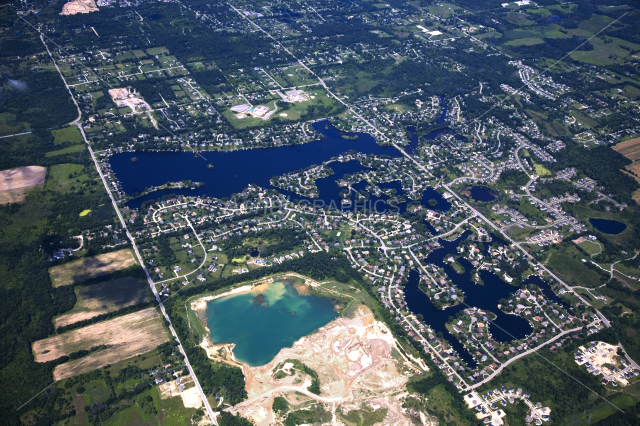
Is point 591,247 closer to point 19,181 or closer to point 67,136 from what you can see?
point 19,181

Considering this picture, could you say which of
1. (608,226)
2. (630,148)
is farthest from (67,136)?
(630,148)

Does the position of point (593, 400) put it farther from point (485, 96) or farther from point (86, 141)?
point (86, 141)

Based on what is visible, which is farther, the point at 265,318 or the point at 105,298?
the point at 105,298

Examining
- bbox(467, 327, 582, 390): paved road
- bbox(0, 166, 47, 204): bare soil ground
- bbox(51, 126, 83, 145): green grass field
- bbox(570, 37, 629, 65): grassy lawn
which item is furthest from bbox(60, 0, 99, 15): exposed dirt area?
bbox(467, 327, 582, 390): paved road

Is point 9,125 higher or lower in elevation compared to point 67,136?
lower

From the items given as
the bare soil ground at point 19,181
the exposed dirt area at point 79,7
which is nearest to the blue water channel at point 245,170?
the bare soil ground at point 19,181

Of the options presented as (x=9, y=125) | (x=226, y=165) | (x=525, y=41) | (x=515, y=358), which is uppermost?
(x=525, y=41)

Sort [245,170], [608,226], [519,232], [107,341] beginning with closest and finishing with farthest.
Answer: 1. [107,341]
2. [519,232]
3. [608,226]
4. [245,170]
